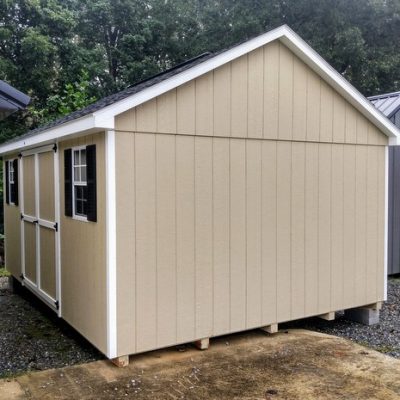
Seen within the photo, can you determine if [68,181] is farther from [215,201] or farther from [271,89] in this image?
[271,89]

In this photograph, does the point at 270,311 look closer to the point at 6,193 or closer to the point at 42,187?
the point at 42,187

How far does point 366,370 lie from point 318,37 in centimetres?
1499

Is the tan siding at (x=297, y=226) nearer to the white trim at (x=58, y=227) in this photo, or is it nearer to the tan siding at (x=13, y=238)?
the white trim at (x=58, y=227)

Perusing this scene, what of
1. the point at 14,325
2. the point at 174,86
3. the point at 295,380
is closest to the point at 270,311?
the point at 295,380

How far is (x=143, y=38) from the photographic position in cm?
1730

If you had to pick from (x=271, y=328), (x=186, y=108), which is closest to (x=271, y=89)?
(x=186, y=108)

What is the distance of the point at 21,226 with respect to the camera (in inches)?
270

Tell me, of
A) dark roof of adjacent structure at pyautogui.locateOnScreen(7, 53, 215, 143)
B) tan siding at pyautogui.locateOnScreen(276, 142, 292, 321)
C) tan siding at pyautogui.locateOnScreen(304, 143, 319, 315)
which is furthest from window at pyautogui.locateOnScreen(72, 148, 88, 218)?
tan siding at pyautogui.locateOnScreen(304, 143, 319, 315)

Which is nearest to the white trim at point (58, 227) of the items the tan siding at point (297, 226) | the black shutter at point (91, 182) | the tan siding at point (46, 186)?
the tan siding at point (46, 186)

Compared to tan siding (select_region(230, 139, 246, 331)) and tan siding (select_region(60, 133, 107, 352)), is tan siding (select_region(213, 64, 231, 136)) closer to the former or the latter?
tan siding (select_region(230, 139, 246, 331))

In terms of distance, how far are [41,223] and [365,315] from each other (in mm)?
4243

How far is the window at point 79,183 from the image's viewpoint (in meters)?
4.71

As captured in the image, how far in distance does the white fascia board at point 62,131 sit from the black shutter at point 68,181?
8.1 inches

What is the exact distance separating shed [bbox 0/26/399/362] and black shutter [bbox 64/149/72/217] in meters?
0.02
